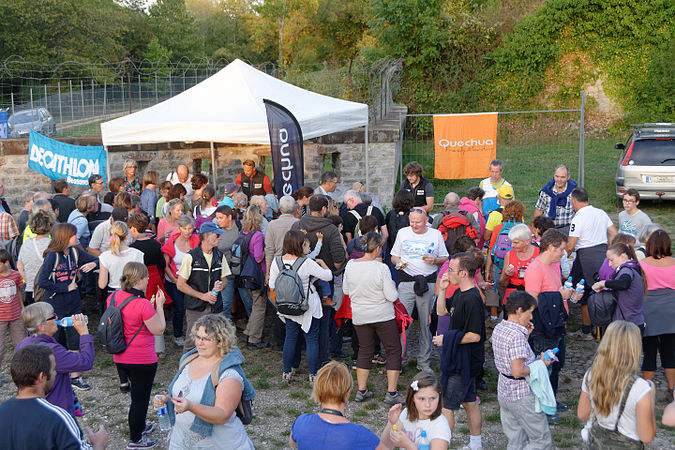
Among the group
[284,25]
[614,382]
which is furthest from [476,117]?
[284,25]

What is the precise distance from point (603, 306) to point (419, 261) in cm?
173

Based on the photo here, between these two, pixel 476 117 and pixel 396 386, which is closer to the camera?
pixel 396 386

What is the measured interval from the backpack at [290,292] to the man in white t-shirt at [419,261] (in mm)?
1009

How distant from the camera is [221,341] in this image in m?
3.75

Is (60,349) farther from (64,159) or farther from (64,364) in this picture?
(64,159)

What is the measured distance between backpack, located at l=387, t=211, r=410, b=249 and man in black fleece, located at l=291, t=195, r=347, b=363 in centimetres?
99

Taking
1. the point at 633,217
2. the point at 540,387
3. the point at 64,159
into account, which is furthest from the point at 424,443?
the point at 64,159

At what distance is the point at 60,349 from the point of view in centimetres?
416

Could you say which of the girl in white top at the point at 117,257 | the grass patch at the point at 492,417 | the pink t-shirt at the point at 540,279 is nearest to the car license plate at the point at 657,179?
the pink t-shirt at the point at 540,279

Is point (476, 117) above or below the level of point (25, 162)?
above

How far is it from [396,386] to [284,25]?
43.5 metres

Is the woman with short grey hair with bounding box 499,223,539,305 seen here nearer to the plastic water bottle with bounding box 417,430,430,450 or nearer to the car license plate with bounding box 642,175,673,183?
the plastic water bottle with bounding box 417,430,430,450

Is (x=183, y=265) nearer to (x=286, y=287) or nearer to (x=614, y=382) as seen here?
(x=286, y=287)

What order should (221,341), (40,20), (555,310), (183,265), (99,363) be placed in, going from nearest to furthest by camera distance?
1. (221,341)
2. (555,310)
3. (183,265)
4. (99,363)
5. (40,20)
